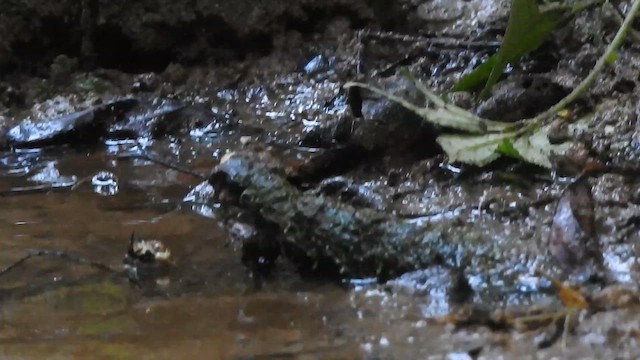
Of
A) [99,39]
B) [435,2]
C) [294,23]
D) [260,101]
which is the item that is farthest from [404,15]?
[99,39]

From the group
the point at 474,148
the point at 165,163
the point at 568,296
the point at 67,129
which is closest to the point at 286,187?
the point at 474,148

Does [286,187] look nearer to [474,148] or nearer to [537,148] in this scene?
[474,148]

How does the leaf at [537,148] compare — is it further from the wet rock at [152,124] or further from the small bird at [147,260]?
the wet rock at [152,124]

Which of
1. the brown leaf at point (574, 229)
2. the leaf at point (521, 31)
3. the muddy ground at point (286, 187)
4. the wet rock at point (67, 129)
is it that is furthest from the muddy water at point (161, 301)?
the leaf at point (521, 31)

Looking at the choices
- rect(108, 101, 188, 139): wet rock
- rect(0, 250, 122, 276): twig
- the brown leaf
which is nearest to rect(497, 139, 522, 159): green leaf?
the brown leaf

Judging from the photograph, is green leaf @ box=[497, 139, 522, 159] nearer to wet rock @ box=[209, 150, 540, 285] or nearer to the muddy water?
wet rock @ box=[209, 150, 540, 285]
